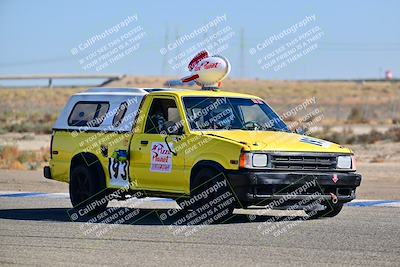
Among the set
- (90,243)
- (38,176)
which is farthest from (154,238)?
(38,176)

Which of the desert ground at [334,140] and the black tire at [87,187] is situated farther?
the desert ground at [334,140]

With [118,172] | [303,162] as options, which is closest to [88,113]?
[118,172]

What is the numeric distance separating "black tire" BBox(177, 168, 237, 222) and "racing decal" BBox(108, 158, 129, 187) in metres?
1.41

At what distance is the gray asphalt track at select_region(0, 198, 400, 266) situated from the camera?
10.9m

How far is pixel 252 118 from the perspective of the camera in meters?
17.0

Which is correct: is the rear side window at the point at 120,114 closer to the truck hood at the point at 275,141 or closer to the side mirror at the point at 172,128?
the side mirror at the point at 172,128

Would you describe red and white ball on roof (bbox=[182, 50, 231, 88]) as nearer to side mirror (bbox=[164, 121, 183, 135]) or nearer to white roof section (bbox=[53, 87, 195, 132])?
white roof section (bbox=[53, 87, 195, 132])

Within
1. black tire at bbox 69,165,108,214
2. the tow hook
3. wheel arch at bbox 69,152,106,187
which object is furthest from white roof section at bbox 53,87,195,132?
the tow hook

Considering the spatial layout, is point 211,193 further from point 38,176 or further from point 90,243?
point 38,176

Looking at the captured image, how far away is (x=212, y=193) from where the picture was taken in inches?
539

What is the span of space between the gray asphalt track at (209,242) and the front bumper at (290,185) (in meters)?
0.37

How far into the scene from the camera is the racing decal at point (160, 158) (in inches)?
569

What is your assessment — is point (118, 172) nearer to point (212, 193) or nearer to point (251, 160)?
point (212, 193)

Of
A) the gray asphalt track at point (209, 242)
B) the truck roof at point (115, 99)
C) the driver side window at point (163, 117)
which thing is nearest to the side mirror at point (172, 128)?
the driver side window at point (163, 117)
